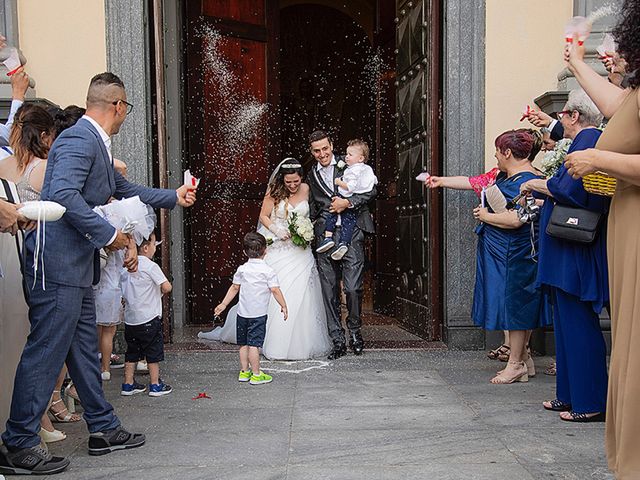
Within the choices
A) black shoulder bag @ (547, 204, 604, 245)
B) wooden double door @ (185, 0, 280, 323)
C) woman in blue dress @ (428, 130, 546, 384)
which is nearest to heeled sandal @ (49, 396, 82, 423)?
woman in blue dress @ (428, 130, 546, 384)

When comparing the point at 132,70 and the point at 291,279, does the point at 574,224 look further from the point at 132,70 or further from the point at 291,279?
the point at 132,70

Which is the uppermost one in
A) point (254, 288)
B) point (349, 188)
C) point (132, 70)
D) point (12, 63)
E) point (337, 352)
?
point (132, 70)

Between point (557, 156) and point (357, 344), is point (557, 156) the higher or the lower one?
the higher one

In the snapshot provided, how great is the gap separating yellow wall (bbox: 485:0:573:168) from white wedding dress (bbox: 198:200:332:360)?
1941mm

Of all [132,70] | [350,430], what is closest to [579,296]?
[350,430]

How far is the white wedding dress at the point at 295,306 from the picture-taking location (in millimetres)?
6645

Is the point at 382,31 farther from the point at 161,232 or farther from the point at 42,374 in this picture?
the point at 42,374

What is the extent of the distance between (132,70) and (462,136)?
3.10m

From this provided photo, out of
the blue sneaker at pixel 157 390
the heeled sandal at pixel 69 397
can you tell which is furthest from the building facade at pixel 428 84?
the heeled sandal at pixel 69 397

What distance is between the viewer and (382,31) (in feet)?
30.7

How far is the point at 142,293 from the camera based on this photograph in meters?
5.22

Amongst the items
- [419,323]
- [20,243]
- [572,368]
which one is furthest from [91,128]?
[419,323]

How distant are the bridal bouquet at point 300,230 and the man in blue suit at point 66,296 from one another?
9.34 ft

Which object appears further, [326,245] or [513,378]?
[326,245]
